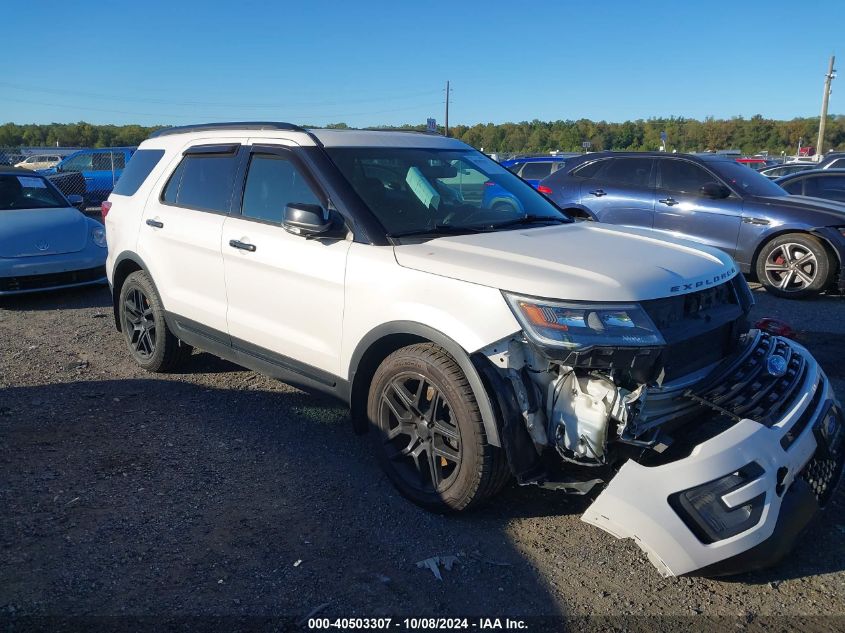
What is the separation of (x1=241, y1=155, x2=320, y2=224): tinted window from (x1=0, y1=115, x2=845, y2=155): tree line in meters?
51.0

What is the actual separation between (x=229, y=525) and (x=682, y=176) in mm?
7759

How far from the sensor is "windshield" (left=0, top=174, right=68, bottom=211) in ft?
28.3

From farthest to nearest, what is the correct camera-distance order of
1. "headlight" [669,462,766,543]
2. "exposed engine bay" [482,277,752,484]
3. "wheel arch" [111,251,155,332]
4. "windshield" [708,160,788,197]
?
"windshield" [708,160,788,197] < "wheel arch" [111,251,155,332] < "exposed engine bay" [482,277,752,484] < "headlight" [669,462,766,543]

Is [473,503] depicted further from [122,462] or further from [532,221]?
[122,462]

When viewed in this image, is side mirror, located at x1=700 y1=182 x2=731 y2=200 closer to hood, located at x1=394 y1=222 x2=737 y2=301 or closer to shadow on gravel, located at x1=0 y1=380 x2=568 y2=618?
hood, located at x1=394 y1=222 x2=737 y2=301

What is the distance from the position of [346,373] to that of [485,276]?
1.06 meters

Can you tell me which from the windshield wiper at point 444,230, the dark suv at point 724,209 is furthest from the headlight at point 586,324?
the dark suv at point 724,209

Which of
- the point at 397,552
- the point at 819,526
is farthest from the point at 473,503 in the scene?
the point at 819,526

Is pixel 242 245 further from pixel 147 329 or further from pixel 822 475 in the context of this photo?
pixel 822 475

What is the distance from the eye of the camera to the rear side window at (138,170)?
215 inches

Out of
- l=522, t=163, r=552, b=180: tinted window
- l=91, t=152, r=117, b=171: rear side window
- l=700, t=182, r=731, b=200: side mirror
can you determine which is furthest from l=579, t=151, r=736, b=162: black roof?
l=91, t=152, r=117, b=171: rear side window

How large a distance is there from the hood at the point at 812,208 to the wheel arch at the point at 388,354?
6.60m

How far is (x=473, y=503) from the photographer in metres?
3.28

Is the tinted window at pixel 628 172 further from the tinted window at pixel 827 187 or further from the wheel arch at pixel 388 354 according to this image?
the wheel arch at pixel 388 354
